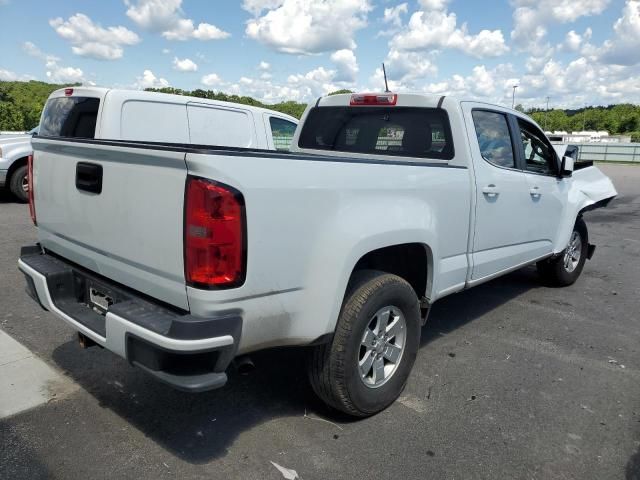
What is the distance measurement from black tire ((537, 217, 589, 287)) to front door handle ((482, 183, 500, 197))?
205 centimetres

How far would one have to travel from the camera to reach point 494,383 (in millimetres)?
3412

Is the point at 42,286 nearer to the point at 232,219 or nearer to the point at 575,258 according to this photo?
the point at 232,219

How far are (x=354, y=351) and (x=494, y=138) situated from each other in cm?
223

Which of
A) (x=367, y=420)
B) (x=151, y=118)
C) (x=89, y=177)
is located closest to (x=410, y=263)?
(x=367, y=420)

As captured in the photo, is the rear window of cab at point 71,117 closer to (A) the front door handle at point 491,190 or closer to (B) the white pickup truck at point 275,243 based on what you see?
(B) the white pickup truck at point 275,243

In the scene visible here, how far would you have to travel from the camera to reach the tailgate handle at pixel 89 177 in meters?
2.48

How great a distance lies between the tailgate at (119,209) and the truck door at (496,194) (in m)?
2.21

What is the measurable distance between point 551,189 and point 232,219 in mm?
3540

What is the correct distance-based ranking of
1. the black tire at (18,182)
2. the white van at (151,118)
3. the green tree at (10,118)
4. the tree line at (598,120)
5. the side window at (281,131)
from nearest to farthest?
the white van at (151,118) < the side window at (281,131) < the black tire at (18,182) < the green tree at (10,118) < the tree line at (598,120)

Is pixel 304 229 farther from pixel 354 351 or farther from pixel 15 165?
pixel 15 165

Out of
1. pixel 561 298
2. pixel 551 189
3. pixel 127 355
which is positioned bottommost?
pixel 561 298

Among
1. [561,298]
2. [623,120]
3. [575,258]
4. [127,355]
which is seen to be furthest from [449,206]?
[623,120]

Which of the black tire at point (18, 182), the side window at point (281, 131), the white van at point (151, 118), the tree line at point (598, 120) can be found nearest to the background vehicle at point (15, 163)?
the black tire at point (18, 182)

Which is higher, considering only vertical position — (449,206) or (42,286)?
(449,206)
